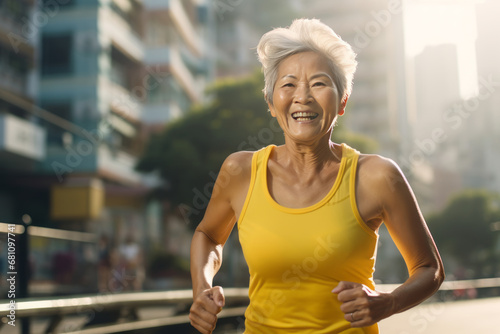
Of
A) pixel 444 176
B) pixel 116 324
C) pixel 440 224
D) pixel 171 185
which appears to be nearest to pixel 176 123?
pixel 171 185

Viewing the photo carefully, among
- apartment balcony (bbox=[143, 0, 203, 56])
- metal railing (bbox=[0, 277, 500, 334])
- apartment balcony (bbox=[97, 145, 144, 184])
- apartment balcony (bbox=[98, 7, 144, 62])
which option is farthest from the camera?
apartment balcony (bbox=[143, 0, 203, 56])

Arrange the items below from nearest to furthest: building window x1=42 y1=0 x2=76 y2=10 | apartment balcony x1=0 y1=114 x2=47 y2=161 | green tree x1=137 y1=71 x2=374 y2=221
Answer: apartment balcony x1=0 y1=114 x2=47 y2=161, green tree x1=137 y1=71 x2=374 y2=221, building window x1=42 y1=0 x2=76 y2=10

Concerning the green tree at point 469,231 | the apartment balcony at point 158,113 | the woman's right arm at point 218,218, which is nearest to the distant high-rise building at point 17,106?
the apartment balcony at point 158,113

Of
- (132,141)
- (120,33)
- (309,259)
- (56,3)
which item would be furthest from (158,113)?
(309,259)

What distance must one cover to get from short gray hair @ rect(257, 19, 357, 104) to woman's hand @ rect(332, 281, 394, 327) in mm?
577

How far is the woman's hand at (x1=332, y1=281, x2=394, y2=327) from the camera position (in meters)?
1.70

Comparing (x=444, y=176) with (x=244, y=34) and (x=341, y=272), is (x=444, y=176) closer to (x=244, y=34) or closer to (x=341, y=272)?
(x=244, y=34)

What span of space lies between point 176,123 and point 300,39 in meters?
27.4

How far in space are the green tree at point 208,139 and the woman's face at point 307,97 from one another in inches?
963

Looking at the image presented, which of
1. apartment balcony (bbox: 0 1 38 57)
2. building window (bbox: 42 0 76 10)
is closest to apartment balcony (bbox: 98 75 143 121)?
building window (bbox: 42 0 76 10)

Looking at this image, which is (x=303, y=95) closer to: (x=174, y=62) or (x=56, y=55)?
(x=56, y=55)

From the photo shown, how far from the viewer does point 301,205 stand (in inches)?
76.6

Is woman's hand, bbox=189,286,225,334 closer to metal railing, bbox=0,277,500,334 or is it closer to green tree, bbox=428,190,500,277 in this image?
metal railing, bbox=0,277,500,334

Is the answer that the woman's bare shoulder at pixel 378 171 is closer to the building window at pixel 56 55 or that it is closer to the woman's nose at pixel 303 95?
the woman's nose at pixel 303 95
